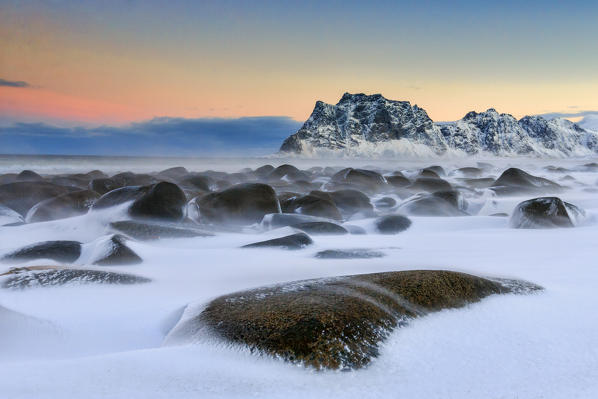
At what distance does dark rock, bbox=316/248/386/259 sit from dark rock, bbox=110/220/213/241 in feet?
6.74

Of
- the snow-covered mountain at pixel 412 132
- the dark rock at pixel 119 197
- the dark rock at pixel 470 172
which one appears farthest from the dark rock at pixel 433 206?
the snow-covered mountain at pixel 412 132

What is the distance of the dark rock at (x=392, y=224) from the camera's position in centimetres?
677

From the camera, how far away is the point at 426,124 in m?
120

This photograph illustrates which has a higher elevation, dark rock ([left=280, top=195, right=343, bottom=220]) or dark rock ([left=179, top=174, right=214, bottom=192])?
dark rock ([left=179, top=174, right=214, bottom=192])

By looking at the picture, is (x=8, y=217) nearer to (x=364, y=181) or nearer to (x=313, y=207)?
(x=313, y=207)

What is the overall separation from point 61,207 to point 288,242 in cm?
560

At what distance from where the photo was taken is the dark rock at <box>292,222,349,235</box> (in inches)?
242

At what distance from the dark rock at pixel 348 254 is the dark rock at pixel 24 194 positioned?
23.4 ft

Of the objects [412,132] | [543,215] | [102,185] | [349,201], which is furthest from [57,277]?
[412,132]

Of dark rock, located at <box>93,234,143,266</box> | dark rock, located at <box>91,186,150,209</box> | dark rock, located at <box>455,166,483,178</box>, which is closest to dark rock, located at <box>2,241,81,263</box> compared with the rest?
dark rock, located at <box>93,234,143,266</box>

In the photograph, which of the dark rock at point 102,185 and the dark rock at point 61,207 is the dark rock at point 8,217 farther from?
the dark rock at point 102,185

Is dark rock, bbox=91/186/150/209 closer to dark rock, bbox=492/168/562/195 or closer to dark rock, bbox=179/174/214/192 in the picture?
dark rock, bbox=179/174/214/192

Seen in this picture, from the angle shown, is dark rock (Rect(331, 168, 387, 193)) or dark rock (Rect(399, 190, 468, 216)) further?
dark rock (Rect(331, 168, 387, 193))

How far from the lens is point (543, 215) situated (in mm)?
6344
